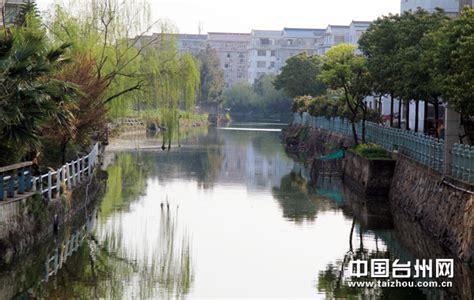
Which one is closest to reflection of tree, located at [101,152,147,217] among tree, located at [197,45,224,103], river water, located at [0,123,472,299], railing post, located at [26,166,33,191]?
river water, located at [0,123,472,299]

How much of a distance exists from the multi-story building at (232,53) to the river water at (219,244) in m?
131

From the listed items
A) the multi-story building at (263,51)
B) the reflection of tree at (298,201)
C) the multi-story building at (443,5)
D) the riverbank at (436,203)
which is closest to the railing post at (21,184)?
the reflection of tree at (298,201)

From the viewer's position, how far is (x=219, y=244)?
25.6 metres

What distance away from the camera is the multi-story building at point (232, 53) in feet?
Result: 570

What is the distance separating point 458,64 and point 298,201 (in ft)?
37.8

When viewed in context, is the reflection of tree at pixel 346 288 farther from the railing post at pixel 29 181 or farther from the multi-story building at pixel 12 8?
the multi-story building at pixel 12 8

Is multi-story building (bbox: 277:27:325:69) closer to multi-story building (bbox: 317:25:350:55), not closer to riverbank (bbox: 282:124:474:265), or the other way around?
multi-story building (bbox: 317:25:350:55)

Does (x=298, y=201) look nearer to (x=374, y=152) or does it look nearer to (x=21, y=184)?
(x=374, y=152)

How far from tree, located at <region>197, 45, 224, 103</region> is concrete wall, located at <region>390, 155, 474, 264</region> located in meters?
79.6

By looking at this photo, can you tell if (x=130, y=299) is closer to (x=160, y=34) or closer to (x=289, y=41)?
(x=160, y=34)

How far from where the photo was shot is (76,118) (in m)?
31.7

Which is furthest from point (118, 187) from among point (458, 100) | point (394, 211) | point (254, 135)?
point (254, 135)

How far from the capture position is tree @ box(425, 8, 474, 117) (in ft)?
81.0

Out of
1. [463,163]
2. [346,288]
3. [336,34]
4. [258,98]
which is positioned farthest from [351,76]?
[258,98]
